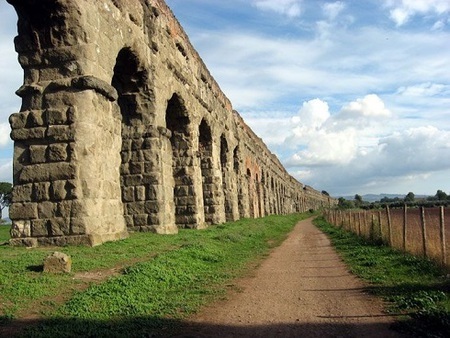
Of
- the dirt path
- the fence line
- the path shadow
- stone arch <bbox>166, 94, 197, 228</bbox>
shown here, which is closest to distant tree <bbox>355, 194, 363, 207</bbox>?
stone arch <bbox>166, 94, 197, 228</bbox>

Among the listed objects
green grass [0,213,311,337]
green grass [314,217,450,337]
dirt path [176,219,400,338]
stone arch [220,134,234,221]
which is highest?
stone arch [220,134,234,221]

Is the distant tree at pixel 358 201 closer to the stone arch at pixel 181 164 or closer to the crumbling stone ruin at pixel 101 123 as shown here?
the stone arch at pixel 181 164

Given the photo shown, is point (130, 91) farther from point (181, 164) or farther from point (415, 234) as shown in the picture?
point (415, 234)

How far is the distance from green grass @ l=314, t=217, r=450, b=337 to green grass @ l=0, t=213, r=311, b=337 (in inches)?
88.3

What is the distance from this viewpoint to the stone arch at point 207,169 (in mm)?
17094

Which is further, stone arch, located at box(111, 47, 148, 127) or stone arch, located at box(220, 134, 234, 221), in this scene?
stone arch, located at box(220, 134, 234, 221)

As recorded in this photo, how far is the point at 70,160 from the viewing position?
7.77 meters

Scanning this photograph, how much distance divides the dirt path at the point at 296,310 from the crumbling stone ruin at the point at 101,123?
3.28m

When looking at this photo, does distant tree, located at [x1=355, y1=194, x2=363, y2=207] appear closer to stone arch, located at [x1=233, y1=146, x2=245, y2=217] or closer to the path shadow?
stone arch, located at [x1=233, y1=146, x2=245, y2=217]

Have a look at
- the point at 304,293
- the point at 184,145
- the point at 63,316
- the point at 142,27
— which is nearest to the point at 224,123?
the point at 184,145

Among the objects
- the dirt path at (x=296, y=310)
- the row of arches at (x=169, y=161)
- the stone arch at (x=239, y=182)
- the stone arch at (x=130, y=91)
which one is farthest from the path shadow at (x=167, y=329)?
the stone arch at (x=239, y=182)

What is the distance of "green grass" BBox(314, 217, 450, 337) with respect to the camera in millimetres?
4230

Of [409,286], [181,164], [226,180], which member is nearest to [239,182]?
[226,180]

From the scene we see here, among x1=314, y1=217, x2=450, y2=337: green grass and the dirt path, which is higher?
x1=314, y1=217, x2=450, y2=337: green grass
